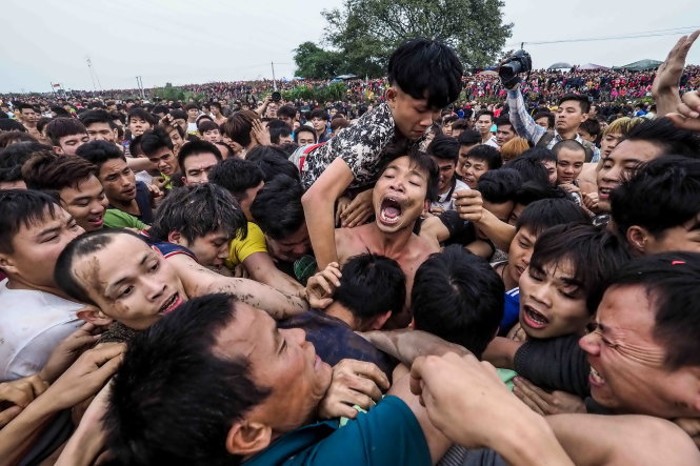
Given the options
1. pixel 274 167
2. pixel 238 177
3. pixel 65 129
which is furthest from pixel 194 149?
pixel 65 129

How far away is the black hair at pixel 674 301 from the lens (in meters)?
1.09

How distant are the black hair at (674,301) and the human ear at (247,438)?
45.3 inches

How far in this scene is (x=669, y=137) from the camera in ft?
8.13

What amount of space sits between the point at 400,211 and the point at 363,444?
170 centimetres

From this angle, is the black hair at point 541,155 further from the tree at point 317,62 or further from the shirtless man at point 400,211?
the tree at point 317,62

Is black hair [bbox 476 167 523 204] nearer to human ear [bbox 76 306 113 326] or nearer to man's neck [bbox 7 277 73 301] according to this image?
human ear [bbox 76 306 113 326]

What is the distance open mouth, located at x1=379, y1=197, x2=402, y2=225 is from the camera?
265 cm

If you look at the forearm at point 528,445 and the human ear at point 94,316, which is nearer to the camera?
the forearm at point 528,445

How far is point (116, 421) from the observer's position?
3.77 ft

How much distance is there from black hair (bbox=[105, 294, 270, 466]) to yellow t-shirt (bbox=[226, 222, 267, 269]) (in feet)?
5.43

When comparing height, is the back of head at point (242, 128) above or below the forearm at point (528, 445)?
above

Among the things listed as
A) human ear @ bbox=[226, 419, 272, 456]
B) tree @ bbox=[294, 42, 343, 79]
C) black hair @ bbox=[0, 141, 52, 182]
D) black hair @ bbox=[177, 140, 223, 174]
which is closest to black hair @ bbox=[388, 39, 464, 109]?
human ear @ bbox=[226, 419, 272, 456]

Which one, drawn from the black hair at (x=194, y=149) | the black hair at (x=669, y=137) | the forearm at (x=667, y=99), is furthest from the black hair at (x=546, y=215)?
the black hair at (x=194, y=149)

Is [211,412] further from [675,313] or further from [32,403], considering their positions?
[675,313]
